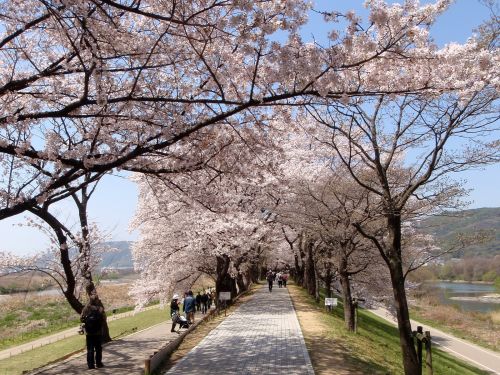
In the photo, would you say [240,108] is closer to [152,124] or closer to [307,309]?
[152,124]

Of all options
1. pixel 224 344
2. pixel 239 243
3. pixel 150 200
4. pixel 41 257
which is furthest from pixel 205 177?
pixel 150 200

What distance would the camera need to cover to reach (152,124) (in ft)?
23.2

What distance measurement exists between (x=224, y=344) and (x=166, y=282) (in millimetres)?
11904

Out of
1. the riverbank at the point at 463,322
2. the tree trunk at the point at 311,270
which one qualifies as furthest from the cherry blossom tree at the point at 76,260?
the riverbank at the point at 463,322

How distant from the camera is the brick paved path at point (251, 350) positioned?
9.27 meters

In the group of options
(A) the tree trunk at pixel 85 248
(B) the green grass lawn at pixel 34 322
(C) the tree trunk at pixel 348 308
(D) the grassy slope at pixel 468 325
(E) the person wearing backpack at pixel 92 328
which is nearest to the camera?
(E) the person wearing backpack at pixel 92 328

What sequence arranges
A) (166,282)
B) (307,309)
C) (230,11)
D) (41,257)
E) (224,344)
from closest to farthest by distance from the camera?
(230,11), (224,344), (41,257), (307,309), (166,282)

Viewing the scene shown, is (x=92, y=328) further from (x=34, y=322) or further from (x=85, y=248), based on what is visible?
(x=34, y=322)

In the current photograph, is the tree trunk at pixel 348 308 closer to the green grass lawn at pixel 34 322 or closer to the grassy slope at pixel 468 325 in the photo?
the green grass lawn at pixel 34 322

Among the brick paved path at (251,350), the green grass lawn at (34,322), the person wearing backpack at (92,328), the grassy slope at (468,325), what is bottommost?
the grassy slope at (468,325)

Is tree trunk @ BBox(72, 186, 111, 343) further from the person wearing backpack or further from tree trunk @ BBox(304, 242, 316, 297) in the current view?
tree trunk @ BBox(304, 242, 316, 297)

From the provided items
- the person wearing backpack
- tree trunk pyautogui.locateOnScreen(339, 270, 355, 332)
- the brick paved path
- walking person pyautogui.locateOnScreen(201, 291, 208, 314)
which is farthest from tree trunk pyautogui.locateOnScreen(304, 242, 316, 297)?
the person wearing backpack

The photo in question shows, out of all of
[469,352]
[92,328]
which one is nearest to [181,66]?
[92,328]

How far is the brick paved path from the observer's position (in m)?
9.27
